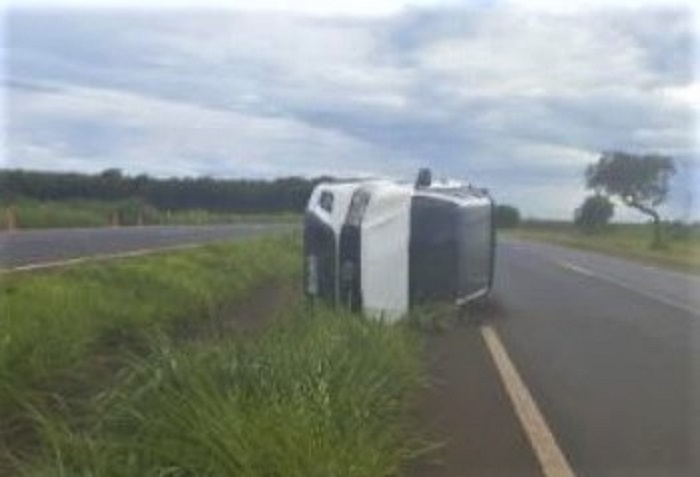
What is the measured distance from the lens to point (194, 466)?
9.63 m

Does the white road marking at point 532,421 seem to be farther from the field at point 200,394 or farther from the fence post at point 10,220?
the fence post at point 10,220

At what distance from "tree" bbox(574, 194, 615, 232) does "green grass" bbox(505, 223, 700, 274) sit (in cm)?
47

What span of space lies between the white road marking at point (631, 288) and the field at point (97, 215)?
1054 centimetres

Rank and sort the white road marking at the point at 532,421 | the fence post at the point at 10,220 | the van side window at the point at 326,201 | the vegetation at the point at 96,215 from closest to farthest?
the white road marking at the point at 532,421 → the van side window at the point at 326,201 → the fence post at the point at 10,220 → the vegetation at the point at 96,215

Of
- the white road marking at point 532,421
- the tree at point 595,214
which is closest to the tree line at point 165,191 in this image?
the white road marking at point 532,421

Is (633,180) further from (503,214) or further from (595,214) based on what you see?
(503,214)

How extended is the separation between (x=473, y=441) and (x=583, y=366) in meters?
5.17

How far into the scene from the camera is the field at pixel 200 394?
383 inches

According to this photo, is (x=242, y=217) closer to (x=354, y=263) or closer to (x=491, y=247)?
(x=491, y=247)

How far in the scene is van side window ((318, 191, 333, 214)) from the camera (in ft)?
66.3

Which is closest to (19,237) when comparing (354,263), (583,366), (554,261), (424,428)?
(554,261)

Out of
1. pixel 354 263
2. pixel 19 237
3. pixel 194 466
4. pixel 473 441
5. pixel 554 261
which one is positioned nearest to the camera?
pixel 194 466

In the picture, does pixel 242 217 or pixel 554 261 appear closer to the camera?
pixel 554 261

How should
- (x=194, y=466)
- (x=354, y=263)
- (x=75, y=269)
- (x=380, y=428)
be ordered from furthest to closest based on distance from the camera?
(x=75, y=269) < (x=354, y=263) < (x=380, y=428) < (x=194, y=466)
